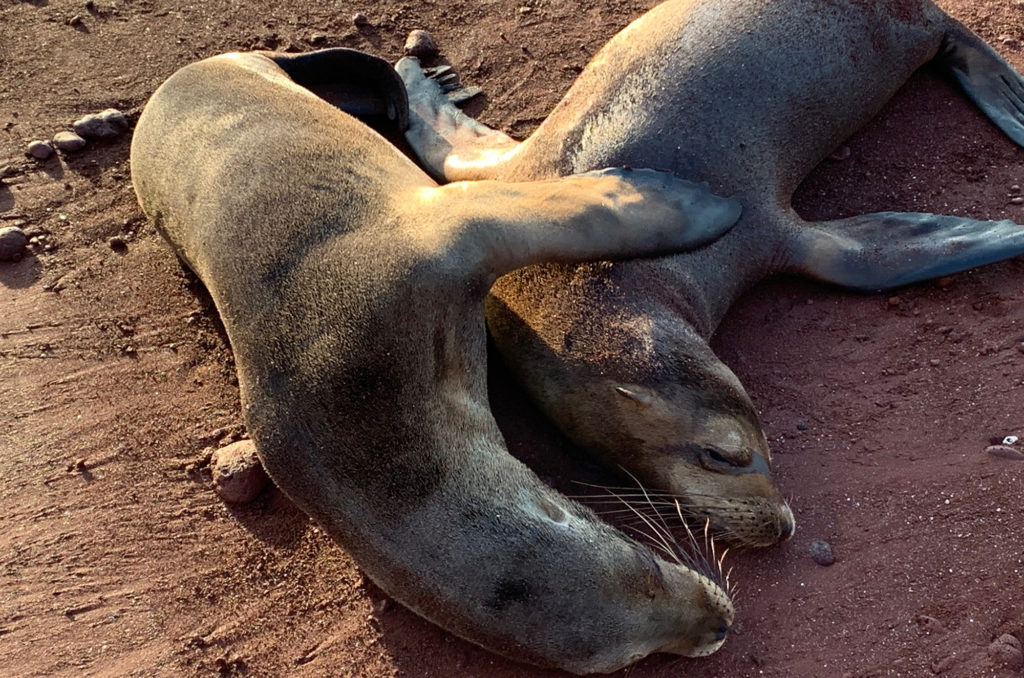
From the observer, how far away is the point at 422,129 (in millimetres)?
5418

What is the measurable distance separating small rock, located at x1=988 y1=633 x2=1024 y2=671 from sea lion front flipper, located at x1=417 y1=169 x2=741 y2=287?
193 centimetres

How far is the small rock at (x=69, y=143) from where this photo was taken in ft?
18.2

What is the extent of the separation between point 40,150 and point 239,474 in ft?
8.87

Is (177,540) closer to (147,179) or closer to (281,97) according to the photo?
(147,179)

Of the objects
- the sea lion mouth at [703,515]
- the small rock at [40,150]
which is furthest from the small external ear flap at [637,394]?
the small rock at [40,150]

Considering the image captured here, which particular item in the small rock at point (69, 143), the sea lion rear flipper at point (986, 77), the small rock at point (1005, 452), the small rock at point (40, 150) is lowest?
the small rock at point (40, 150)

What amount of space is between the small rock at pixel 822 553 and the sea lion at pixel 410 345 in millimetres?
501

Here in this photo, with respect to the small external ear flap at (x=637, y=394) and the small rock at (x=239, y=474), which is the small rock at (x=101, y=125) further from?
the small external ear flap at (x=637, y=394)

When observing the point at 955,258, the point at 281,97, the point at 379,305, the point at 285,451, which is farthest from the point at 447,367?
the point at 955,258

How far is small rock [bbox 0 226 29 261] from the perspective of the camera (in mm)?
5098

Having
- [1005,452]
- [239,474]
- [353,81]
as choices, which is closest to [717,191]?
[1005,452]

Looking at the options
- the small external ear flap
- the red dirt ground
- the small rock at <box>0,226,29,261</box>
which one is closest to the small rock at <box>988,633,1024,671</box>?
the red dirt ground

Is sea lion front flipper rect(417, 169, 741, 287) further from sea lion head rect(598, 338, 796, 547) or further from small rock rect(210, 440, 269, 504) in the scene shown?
small rock rect(210, 440, 269, 504)

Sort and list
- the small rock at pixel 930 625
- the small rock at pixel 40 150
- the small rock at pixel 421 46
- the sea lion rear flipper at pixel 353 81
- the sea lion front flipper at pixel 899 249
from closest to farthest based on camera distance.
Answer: the small rock at pixel 930 625 < the sea lion front flipper at pixel 899 249 < the sea lion rear flipper at pixel 353 81 < the small rock at pixel 40 150 < the small rock at pixel 421 46
